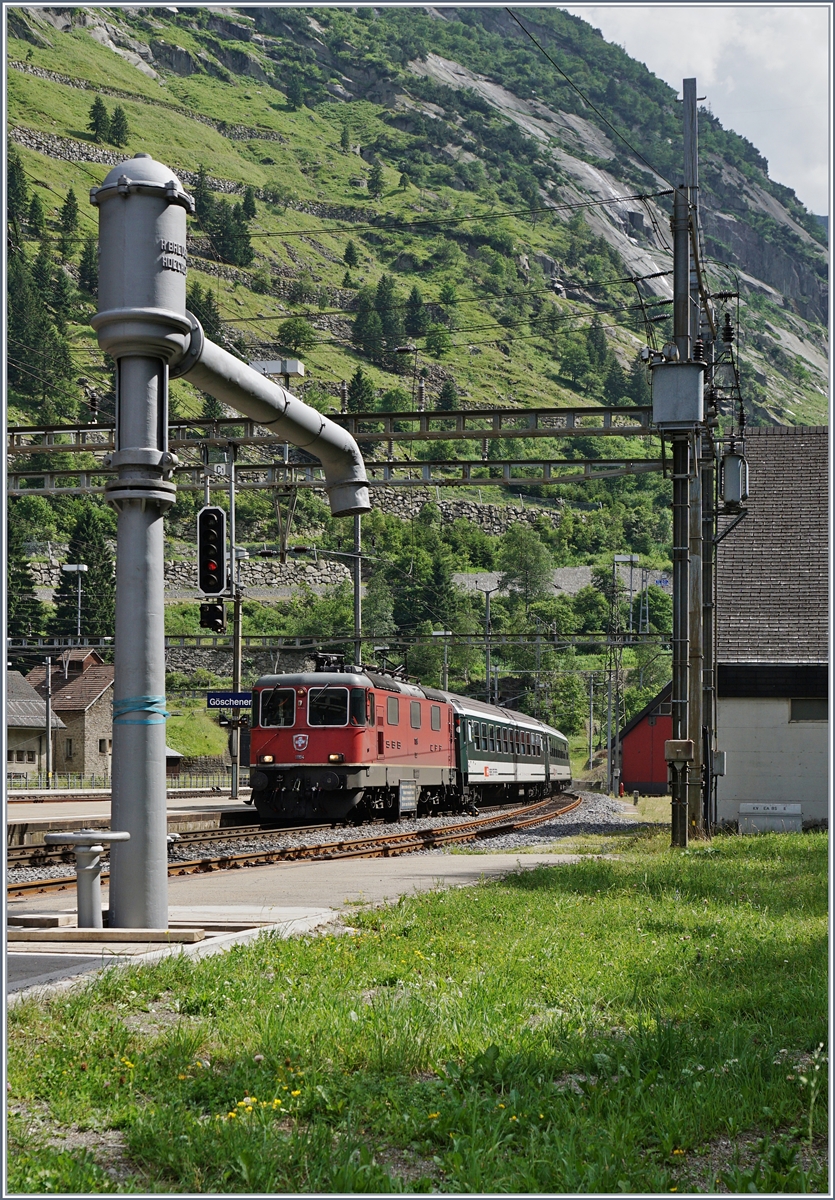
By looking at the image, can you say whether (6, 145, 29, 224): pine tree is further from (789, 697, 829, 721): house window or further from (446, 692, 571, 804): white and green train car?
(789, 697, 829, 721): house window

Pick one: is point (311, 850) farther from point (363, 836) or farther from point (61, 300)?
point (61, 300)

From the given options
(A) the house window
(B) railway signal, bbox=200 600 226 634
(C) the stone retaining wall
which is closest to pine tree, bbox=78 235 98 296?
(C) the stone retaining wall

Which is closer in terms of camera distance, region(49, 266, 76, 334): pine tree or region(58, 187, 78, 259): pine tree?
region(49, 266, 76, 334): pine tree

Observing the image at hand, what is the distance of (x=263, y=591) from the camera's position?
374 ft

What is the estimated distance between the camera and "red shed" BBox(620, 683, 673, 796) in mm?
75812

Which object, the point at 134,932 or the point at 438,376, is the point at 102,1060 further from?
the point at 438,376

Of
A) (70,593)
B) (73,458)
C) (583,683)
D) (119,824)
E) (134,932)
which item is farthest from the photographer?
(73,458)

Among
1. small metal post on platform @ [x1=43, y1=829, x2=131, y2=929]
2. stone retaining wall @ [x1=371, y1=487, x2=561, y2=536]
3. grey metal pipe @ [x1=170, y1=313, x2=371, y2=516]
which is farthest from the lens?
stone retaining wall @ [x1=371, y1=487, x2=561, y2=536]

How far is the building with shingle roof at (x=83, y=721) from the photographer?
72.4m

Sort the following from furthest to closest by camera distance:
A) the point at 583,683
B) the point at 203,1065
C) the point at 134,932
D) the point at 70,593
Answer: the point at 583,683, the point at 70,593, the point at 134,932, the point at 203,1065

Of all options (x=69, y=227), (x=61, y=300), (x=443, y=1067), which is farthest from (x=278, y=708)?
(x=69, y=227)

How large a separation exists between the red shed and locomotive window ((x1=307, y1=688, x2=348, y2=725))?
164ft

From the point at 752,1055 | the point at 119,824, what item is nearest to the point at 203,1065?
Result: the point at 752,1055

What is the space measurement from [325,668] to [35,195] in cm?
17343
